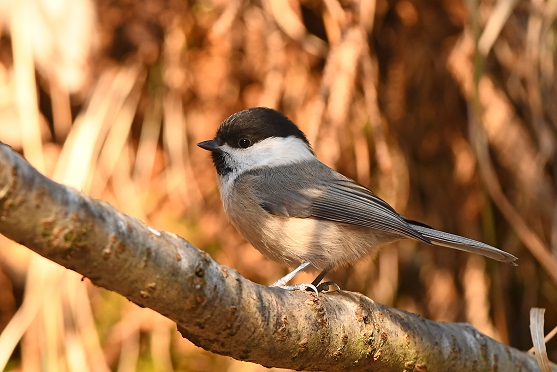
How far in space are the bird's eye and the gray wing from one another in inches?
4.1

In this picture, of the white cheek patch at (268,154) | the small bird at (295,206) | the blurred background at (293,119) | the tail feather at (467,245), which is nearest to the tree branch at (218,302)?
the tail feather at (467,245)

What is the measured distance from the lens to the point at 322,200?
2209 mm

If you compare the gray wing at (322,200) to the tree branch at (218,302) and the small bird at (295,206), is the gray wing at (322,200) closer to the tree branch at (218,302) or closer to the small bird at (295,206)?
the small bird at (295,206)

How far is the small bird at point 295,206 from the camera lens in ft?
7.02

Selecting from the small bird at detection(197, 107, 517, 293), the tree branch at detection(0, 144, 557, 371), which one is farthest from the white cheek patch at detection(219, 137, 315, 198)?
the tree branch at detection(0, 144, 557, 371)

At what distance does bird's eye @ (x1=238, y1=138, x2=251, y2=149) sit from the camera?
7.82ft

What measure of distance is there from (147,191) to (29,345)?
2.52 ft

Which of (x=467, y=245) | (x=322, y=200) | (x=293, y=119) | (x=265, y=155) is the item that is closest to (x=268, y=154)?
(x=265, y=155)

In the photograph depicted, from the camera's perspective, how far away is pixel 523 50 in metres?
2.95

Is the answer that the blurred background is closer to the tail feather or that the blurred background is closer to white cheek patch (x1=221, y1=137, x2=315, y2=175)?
white cheek patch (x1=221, y1=137, x2=315, y2=175)

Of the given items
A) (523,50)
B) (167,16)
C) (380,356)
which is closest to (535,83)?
(523,50)

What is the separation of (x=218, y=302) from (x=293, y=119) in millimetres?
1837

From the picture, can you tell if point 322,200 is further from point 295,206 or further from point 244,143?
point 244,143

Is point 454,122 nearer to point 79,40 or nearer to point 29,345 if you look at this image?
point 79,40
